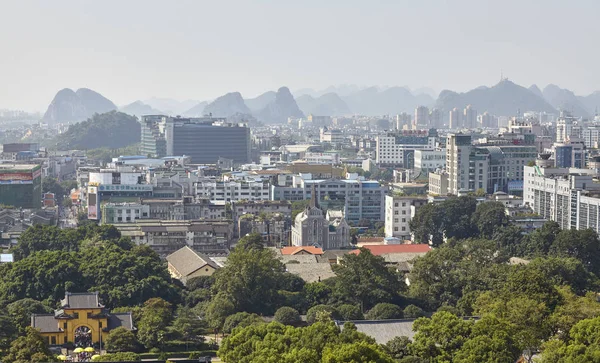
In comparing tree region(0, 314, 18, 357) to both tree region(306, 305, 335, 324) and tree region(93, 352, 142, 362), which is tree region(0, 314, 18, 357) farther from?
tree region(306, 305, 335, 324)


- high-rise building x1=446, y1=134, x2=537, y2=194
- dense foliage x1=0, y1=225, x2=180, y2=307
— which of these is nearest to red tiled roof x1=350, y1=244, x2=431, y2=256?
dense foliage x1=0, y1=225, x2=180, y2=307

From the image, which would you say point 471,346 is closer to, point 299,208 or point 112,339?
point 112,339

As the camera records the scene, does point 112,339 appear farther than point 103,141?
No

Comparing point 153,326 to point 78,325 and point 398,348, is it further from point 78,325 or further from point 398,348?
point 398,348

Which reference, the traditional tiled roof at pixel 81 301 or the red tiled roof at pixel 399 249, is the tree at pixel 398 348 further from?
the red tiled roof at pixel 399 249

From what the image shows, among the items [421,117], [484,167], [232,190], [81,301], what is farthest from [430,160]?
[421,117]

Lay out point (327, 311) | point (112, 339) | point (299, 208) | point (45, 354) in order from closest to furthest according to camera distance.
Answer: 1. point (45, 354)
2. point (112, 339)
3. point (327, 311)
4. point (299, 208)

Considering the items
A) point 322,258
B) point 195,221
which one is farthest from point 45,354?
point 195,221
